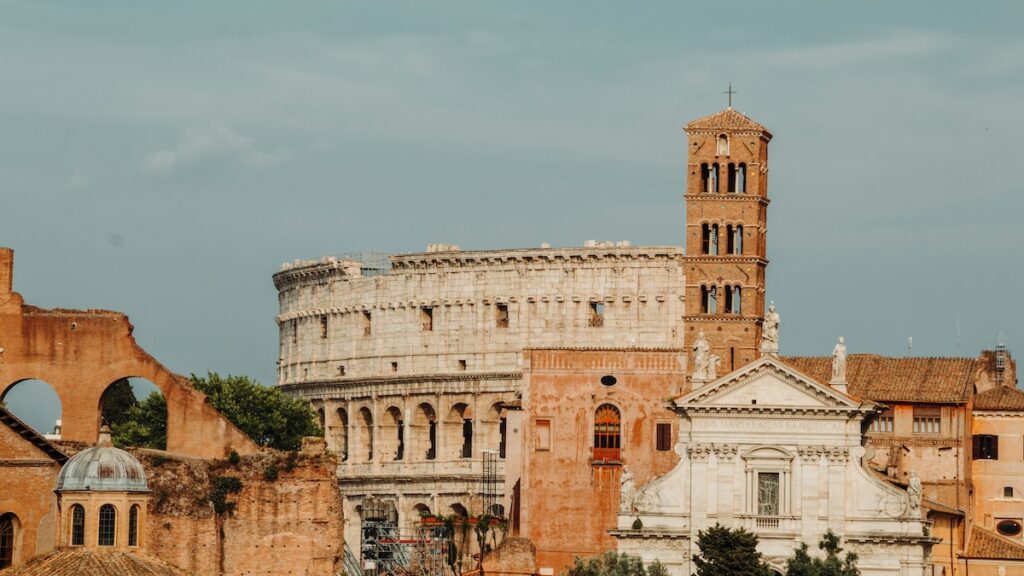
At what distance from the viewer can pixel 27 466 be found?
64250 mm

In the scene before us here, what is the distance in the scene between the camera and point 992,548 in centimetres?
8494

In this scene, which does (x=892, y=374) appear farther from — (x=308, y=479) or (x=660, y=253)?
(x=308, y=479)

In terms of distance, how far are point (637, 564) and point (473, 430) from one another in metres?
42.2

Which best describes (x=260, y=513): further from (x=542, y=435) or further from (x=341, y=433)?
(x=341, y=433)

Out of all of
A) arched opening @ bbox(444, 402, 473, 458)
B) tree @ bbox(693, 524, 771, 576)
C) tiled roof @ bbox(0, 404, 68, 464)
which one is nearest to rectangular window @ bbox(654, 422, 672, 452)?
tree @ bbox(693, 524, 771, 576)

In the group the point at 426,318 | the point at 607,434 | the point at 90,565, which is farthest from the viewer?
the point at 426,318

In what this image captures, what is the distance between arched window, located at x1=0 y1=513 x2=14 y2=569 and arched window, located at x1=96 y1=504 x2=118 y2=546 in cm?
516

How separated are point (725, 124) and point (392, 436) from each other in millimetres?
31840

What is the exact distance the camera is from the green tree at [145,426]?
316 feet

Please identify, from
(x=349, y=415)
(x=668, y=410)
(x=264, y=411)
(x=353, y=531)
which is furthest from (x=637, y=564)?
(x=349, y=415)

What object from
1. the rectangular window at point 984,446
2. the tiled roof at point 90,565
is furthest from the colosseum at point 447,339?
the tiled roof at point 90,565

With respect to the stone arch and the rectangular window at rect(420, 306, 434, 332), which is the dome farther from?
the stone arch

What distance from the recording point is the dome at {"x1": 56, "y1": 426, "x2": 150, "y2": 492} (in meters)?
59.6

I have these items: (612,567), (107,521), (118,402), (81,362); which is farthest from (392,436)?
(107,521)
